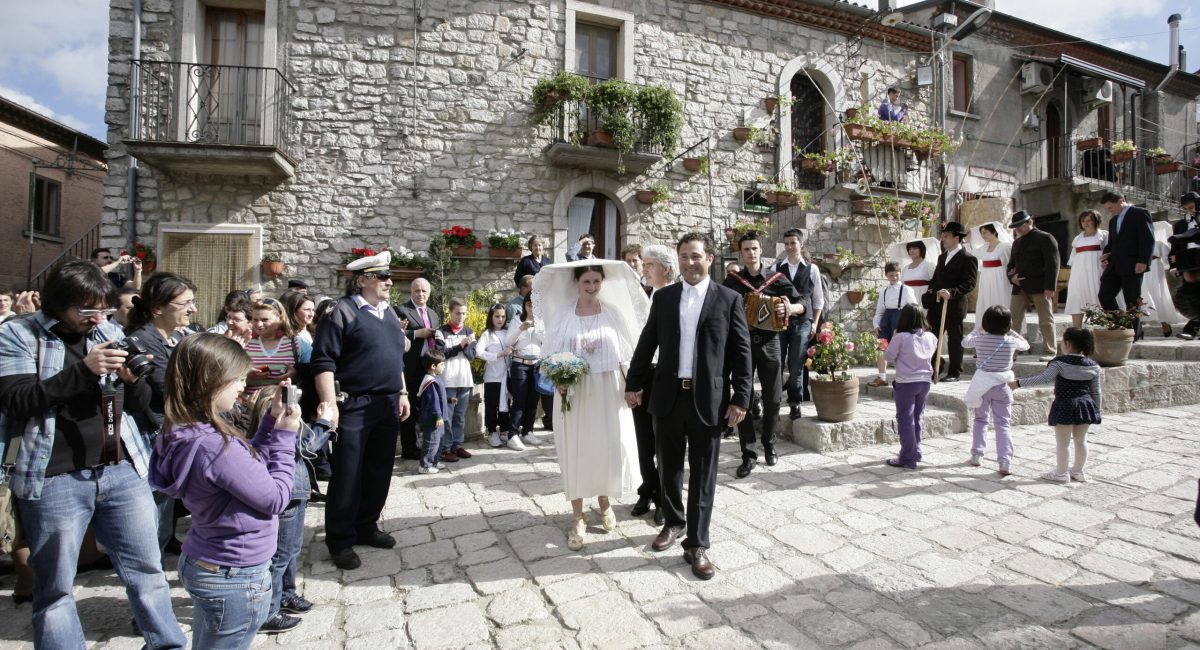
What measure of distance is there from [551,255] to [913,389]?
693cm

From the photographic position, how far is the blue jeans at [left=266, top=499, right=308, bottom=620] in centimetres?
288

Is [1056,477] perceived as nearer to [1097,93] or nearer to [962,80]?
[962,80]

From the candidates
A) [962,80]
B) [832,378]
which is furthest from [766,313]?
[962,80]

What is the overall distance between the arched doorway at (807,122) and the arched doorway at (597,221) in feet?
14.4

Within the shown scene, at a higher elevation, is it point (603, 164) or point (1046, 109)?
point (1046, 109)

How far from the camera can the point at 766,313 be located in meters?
5.22

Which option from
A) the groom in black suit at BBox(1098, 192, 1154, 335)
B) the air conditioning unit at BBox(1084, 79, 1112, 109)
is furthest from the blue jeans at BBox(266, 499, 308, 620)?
the air conditioning unit at BBox(1084, 79, 1112, 109)

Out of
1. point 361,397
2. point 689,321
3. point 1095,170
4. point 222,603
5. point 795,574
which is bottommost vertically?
point 795,574

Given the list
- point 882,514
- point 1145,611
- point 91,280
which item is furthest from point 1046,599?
point 91,280

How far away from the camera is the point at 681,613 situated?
293cm

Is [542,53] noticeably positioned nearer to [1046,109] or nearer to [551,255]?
[551,255]

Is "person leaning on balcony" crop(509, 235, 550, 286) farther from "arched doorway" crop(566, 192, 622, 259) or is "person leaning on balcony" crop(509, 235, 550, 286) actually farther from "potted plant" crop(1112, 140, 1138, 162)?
"potted plant" crop(1112, 140, 1138, 162)

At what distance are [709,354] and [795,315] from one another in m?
2.51

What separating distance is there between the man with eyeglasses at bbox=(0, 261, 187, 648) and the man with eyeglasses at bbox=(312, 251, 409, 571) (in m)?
1.10
